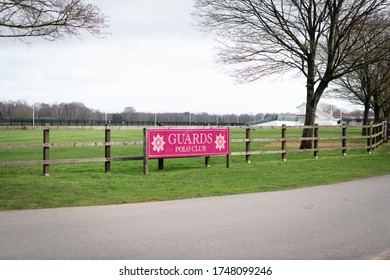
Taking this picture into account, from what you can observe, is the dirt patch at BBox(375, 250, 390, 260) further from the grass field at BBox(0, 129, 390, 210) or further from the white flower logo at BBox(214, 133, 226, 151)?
the white flower logo at BBox(214, 133, 226, 151)

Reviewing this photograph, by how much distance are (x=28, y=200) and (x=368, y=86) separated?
36.2 m

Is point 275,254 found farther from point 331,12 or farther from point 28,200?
point 331,12

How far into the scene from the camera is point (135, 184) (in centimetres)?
1045

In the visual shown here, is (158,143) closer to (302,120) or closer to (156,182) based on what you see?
(156,182)

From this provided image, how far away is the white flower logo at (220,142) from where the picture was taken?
14.3m

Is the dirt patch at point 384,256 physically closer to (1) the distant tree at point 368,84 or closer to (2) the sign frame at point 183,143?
(2) the sign frame at point 183,143

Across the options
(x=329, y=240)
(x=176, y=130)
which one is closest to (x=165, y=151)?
(x=176, y=130)

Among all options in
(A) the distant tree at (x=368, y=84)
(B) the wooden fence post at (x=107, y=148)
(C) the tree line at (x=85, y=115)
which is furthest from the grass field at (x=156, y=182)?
(C) the tree line at (x=85, y=115)

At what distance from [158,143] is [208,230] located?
6845mm

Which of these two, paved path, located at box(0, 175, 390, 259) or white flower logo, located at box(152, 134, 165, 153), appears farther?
white flower logo, located at box(152, 134, 165, 153)

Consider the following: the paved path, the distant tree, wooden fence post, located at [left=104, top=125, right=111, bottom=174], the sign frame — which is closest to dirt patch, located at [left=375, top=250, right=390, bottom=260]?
the paved path

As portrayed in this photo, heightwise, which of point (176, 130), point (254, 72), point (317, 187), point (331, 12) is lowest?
point (317, 187)

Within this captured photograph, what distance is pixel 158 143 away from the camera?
12852 millimetres

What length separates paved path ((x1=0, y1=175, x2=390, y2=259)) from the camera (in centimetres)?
514
